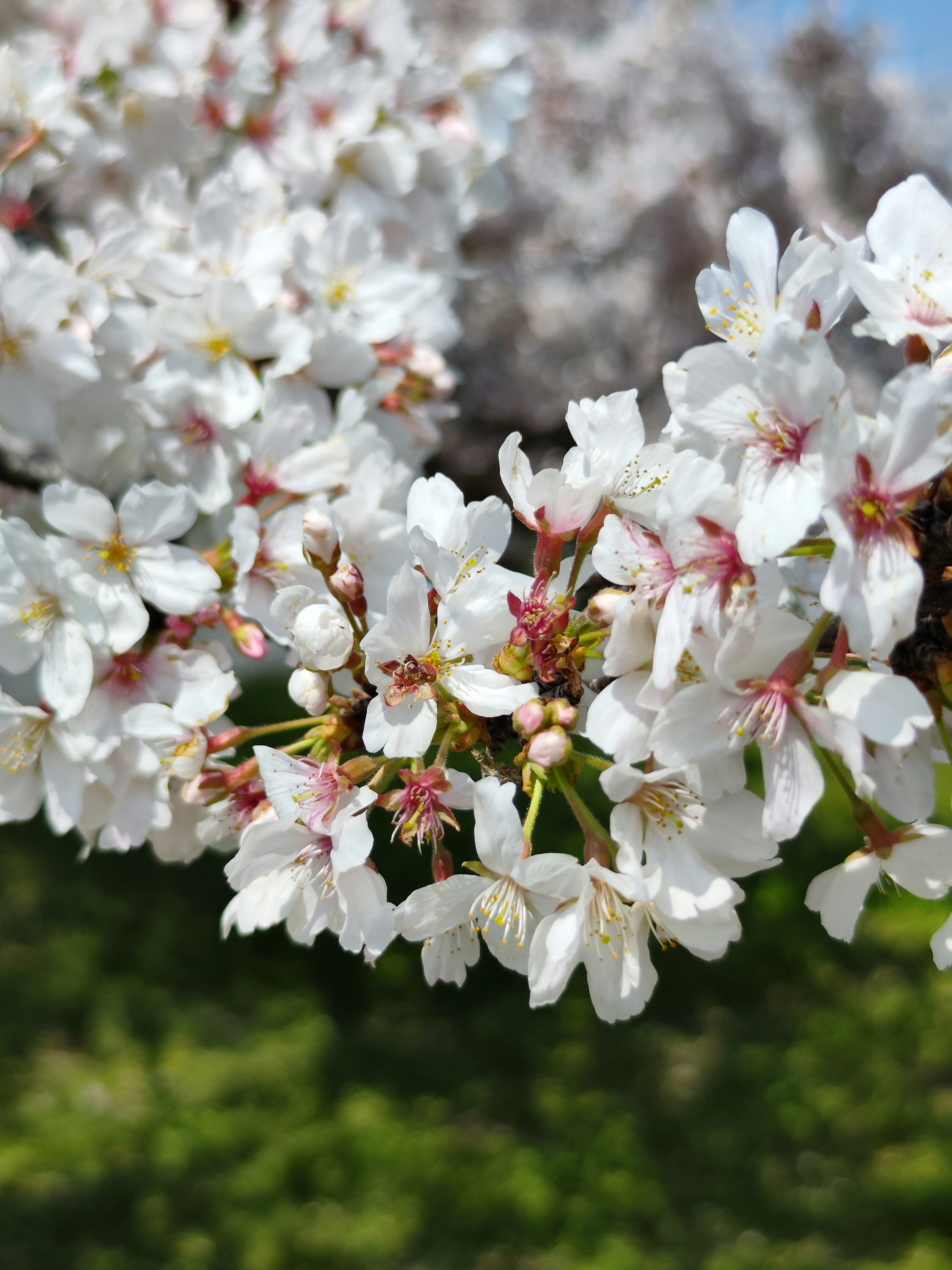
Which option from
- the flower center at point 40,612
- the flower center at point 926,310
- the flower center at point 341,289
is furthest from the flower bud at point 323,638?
the flower center at point 341,289

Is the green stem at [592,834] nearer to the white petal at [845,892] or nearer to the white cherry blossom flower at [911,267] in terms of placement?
the white petal at [845,892]

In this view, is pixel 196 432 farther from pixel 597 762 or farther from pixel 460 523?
pixel 597 762

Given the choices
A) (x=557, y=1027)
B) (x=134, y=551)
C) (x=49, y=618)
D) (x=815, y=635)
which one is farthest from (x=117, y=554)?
(x=557, y=1027)

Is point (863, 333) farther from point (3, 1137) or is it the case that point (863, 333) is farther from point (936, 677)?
A: point (3, 1137)

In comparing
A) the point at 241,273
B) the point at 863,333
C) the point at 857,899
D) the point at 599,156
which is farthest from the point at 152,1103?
the point at 599,156

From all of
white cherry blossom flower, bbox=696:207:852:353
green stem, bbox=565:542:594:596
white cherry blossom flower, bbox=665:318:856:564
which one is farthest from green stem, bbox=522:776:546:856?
white cherry blossom flower, bbox=696:207:852:353
